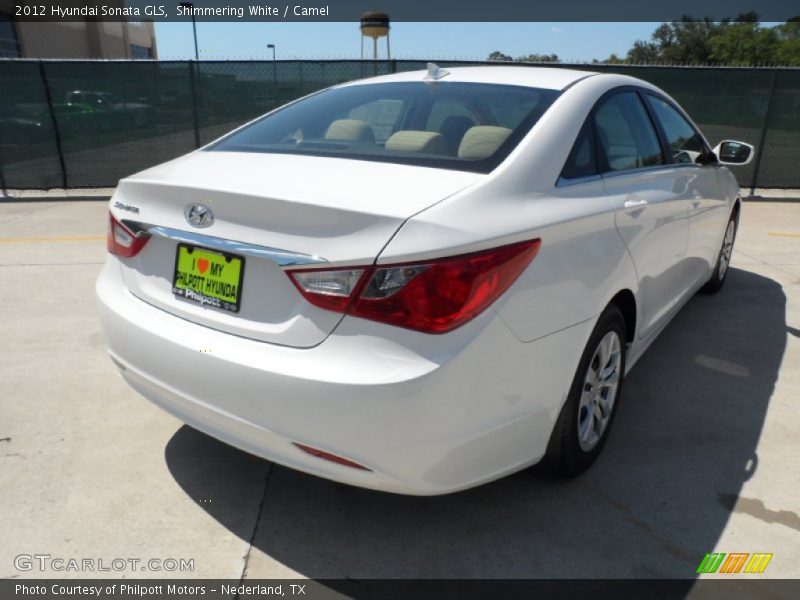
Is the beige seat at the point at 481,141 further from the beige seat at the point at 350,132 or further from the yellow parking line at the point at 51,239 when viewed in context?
the yellow parking line at the point at 51,239

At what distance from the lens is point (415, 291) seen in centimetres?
177

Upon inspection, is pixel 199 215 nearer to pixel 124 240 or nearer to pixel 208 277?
pixel 208 277

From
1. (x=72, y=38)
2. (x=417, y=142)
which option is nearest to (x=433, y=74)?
(x=417, y=142)

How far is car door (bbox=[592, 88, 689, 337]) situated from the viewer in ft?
8.76

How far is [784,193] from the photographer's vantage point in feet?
35.3

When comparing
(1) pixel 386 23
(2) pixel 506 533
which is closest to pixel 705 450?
(2) pixel 506 533

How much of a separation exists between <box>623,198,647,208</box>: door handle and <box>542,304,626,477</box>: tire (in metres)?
0.43

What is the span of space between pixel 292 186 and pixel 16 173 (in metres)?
9.40

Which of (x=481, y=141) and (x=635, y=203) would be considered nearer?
(x=481, y=141)

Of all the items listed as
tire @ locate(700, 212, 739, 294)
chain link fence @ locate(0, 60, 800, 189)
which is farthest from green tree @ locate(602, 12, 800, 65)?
tire @ locate(700, 212, 739, 294)

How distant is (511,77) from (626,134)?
61 centimetres

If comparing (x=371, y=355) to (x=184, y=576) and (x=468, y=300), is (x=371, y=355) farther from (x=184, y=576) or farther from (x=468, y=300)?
(x=184, y=576)

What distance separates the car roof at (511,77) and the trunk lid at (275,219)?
949 mm

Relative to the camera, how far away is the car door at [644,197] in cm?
267
